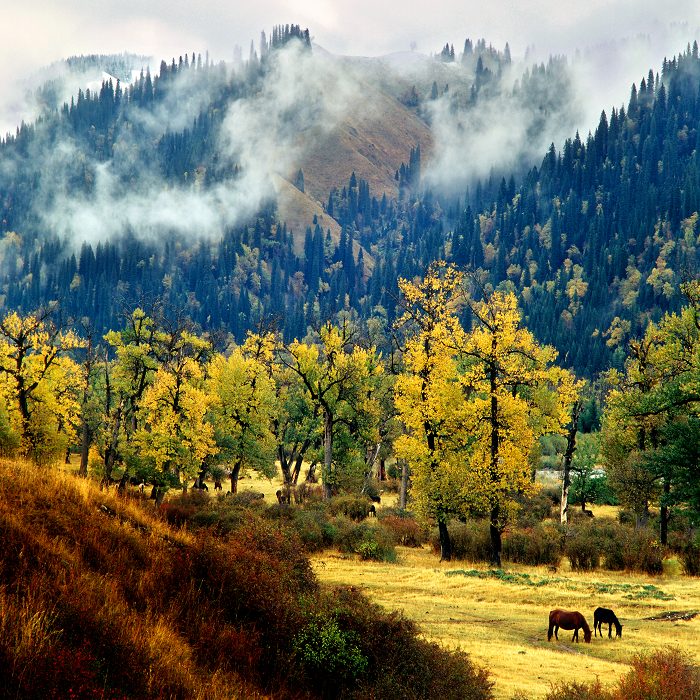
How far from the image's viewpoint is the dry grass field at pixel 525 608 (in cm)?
1574

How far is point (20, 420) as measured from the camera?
4041cm

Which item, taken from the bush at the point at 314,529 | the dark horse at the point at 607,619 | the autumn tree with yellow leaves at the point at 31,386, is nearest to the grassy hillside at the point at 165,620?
the dark horse at the point at 607,619

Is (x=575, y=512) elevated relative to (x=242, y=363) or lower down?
lower down

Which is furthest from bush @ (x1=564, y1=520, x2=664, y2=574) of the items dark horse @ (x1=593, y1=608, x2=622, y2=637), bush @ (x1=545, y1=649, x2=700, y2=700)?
bush @ (x1=545, y1=649, x2=700, y2=700)

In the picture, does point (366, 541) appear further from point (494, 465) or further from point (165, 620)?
point (165, 620)

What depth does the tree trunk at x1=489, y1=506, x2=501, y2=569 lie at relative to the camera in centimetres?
3048

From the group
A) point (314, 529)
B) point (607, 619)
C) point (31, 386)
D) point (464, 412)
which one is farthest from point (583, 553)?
point (31, 386)

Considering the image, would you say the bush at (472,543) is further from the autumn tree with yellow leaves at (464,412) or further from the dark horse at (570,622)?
the dark horse at (570,622)

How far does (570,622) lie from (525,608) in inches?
177

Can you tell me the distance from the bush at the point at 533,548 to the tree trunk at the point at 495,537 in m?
2.67

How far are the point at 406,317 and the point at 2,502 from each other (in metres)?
24.2

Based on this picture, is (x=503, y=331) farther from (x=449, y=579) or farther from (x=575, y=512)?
(x=575, y=512)

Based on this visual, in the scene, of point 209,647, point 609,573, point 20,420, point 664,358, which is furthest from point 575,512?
point 209,647

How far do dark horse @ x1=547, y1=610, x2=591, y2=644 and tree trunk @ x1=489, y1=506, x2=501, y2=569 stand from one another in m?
11.7
